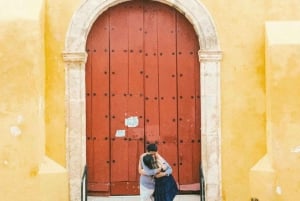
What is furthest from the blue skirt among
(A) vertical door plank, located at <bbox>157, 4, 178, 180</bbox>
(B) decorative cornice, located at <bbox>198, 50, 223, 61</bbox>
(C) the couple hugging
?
(B) decorative cornice, located at <bbox>198, 50, 223, 61</bbox>

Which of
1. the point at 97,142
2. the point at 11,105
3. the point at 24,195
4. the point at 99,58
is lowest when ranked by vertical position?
the point at 24,195

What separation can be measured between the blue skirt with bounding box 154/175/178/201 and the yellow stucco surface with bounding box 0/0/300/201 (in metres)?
1.44

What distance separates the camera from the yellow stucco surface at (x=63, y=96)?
838cm

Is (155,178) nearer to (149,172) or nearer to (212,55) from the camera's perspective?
(149,172)

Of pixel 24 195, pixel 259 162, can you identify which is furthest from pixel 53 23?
pixel 259 162

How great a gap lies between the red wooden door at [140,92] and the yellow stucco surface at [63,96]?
524mm

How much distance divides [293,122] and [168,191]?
211 centimetres

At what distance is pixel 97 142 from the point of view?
30.6 feet

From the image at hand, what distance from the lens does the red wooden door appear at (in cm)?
935

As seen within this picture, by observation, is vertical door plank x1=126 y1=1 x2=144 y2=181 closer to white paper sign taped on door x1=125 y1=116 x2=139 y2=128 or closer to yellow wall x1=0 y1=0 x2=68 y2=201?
white paper sign taped on door x1=125 y1=116 x2=139 y2=128

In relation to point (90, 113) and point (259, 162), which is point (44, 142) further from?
point (259, 162)

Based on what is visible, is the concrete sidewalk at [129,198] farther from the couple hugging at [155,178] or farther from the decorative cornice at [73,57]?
the decorative cornice at [73,57]

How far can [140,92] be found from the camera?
9414mm

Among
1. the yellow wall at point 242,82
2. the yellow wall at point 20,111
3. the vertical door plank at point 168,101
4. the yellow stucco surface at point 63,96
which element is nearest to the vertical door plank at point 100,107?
the yellow stucco surface at point 63,96
